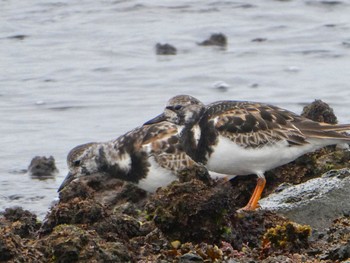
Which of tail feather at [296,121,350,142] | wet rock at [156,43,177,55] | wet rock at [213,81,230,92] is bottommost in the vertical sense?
wet rock at [213,81,230,92]

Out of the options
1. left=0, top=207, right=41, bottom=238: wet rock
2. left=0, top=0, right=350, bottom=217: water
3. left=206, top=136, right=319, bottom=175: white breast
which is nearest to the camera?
left=0, top=207, right=41, bottom=238: wet rock

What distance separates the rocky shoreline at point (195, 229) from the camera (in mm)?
3805

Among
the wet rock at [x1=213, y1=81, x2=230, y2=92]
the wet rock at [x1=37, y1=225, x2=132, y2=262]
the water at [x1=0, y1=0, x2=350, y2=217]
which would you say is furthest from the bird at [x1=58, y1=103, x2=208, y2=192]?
the wet rock at [x1=213, y1=81, x2=230, y2=92]

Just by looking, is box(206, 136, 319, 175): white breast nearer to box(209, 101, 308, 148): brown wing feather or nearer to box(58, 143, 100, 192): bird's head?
box(209, 101, 308, 148): brown wing feather

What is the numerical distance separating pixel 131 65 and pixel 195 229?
21.2ft

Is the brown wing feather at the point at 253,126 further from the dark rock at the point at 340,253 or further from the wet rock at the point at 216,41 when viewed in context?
the wet rock at the point at 216,41

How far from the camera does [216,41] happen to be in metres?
11.5

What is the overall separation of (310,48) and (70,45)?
8.81 feet

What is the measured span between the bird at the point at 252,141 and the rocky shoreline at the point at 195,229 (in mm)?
646

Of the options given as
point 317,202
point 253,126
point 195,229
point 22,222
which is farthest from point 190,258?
point 253,126

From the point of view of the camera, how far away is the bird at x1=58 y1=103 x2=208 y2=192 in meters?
6.18

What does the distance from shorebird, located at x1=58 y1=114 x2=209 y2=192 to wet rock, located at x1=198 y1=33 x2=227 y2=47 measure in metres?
4.90

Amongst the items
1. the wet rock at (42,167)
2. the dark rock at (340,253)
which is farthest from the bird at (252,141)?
the dark rock at (340,253)

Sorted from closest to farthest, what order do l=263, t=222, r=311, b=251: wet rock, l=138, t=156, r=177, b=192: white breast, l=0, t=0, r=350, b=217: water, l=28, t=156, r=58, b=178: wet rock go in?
1. l=263, t=222, r=311, b=251: wet rock
2. l=138, t=156, r=177, b=192: white breast
3. l=28, t=156, r=58, b=178: wet rock
4. l=0, t=0, r=350, b=217: water
